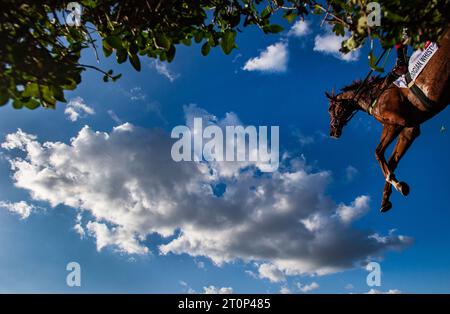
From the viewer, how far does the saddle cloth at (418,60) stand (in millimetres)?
7570

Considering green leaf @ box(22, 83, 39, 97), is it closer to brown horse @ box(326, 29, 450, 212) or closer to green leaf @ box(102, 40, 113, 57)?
green leaf @ box(102, 40, 113, 57)

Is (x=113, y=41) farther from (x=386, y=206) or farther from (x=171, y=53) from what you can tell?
(x=386, y=206)

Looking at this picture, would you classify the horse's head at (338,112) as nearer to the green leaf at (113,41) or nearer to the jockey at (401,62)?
the jockey at (401,62)

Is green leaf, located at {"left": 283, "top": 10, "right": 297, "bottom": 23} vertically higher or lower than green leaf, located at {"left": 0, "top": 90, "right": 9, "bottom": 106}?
higher

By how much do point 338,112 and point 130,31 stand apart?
7.45 m

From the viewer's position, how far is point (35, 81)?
17.0ft

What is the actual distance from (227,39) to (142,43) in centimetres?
161

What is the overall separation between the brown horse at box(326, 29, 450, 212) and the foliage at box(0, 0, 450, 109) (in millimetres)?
2325

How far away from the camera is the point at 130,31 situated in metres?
5.67

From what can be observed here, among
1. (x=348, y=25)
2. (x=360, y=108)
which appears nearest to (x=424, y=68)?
(x=360, y=108)

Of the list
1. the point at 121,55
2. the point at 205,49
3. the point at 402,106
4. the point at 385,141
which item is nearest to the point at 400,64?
the point at 402,106

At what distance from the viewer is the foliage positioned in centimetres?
484

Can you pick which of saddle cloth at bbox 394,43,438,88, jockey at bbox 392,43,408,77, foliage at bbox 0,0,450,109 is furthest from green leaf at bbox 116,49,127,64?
jockey at bbox 392,43,408,77
